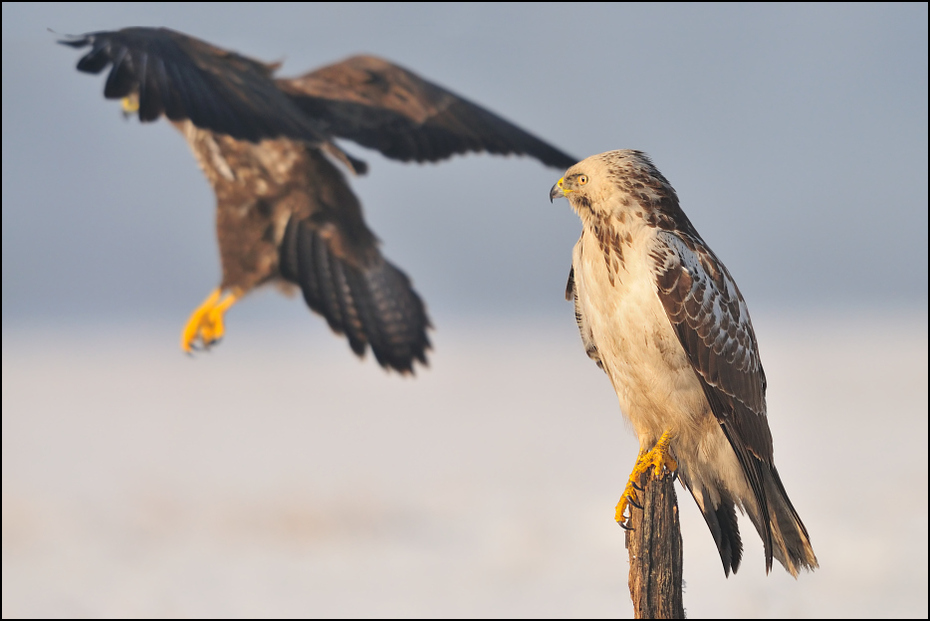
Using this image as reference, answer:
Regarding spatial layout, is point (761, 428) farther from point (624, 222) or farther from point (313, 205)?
point (313, 205)

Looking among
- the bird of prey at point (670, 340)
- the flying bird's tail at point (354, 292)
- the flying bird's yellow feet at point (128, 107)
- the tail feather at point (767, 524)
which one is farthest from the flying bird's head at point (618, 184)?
the flying bird's yellow feet at point (128, 107)

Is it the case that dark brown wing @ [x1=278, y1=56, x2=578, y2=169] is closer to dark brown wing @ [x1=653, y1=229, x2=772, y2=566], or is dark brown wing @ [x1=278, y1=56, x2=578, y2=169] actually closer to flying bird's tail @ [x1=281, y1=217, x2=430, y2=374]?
flying bird's tail @ [x1=281, y1=217, x2=430, y2=374]

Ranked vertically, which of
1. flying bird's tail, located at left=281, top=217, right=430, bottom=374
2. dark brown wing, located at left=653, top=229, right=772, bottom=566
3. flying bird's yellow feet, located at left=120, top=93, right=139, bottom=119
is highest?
flying bird's yellow feet, located at left=120, top=93, right=139, bottom=119

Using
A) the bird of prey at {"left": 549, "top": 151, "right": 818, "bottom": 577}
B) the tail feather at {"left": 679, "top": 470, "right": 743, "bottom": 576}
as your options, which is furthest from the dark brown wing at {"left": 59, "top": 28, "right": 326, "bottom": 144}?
the tail feather at {"left": 679, "top": 470, "right": 743, "bottom": 576}

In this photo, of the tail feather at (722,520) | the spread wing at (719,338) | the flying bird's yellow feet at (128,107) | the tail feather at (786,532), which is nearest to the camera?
the spread wing at (719,338)

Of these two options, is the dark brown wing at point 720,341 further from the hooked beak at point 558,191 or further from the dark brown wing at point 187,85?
the dark brown wing at point 187,85

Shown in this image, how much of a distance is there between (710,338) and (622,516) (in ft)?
2.62

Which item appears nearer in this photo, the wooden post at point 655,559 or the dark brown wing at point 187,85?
the wooden post at point 655,559

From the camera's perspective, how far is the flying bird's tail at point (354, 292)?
6.60m

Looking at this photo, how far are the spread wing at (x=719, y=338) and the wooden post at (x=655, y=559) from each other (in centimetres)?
40

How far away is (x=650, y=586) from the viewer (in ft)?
10.5

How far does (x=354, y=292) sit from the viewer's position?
6.60m

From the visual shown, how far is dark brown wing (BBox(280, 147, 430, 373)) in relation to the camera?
660 centimetres

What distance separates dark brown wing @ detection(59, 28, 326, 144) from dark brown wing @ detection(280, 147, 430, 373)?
985mm
